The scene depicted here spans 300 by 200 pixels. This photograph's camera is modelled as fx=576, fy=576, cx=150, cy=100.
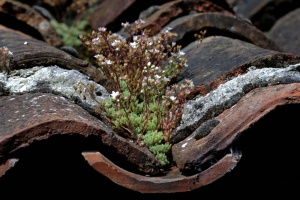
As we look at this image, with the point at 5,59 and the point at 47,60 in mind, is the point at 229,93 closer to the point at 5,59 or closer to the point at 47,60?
the point at 47,60

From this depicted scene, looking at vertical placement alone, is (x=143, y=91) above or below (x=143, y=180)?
above

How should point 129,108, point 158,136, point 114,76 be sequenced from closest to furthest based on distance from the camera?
point 158,136
point 129,108
point 114,76

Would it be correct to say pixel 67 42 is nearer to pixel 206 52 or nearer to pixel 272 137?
pixel 206 52

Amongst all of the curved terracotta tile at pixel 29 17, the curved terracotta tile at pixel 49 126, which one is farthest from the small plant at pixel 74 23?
the curved terracotta tile at pixel 49 126

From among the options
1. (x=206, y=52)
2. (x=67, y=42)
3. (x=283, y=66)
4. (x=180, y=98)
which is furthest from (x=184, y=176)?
(x=67, y=42)

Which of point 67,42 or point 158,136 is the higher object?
point 67,42

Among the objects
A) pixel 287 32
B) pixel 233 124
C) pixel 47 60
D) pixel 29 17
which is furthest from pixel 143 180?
pixel 287 32
